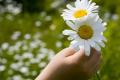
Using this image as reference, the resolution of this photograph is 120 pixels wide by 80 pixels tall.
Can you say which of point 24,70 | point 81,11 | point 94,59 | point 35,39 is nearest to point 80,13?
point 81,11

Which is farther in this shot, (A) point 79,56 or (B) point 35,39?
(B) point 35,39

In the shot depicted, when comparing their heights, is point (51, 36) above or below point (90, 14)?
above

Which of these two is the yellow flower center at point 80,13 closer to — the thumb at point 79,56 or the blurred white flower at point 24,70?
the thumb at point 79,56

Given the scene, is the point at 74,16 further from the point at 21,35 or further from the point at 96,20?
the point at 21,35

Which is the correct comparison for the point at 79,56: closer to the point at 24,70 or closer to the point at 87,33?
the point at 87,33

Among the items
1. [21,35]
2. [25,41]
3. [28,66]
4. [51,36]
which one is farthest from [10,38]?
[28,66]

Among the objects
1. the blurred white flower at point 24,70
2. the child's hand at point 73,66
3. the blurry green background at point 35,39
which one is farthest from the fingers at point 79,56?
the blurred white flower at point 24,70

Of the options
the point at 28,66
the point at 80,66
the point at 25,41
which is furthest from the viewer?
the point at 25,41
